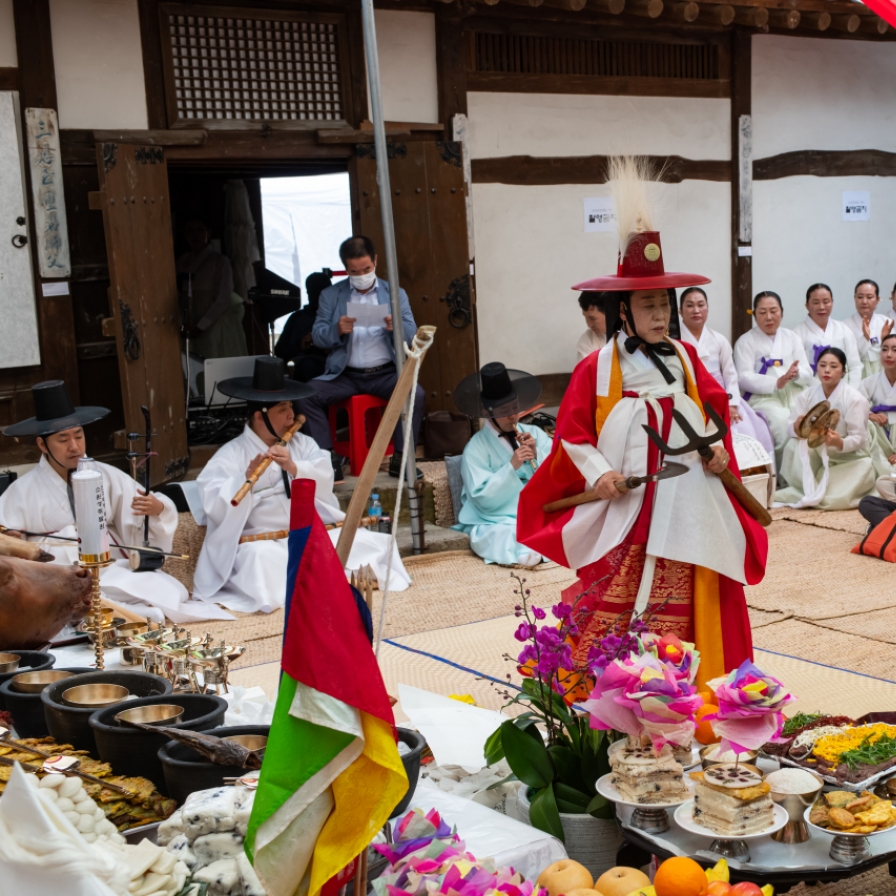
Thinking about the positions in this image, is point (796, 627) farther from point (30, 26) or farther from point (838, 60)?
point (838, 60)

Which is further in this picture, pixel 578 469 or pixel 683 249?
pixel 683 249

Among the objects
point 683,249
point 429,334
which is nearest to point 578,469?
point 429,334

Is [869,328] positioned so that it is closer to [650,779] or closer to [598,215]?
[598,215]

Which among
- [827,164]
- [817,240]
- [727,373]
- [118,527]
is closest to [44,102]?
[118,527]

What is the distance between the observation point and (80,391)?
22.1 feet

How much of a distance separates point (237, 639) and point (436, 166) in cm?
357

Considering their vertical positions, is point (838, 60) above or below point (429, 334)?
above

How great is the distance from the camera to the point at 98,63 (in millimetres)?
6543

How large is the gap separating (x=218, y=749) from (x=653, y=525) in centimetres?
197

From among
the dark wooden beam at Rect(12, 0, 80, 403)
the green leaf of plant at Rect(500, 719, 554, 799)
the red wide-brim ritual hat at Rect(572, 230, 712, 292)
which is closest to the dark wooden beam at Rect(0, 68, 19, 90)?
the dark wooden beam at Rect(12, 0, 80, 403)

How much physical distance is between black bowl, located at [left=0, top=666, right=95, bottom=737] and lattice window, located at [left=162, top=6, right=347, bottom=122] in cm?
494

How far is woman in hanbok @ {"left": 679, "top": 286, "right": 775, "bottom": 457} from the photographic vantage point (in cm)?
820

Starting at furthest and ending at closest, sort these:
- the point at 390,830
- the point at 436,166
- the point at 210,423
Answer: the point at 210,423, the point at 436,166, the point at 390,830

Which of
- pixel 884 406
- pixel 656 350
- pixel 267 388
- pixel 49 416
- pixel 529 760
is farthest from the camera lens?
pixel 884 406
